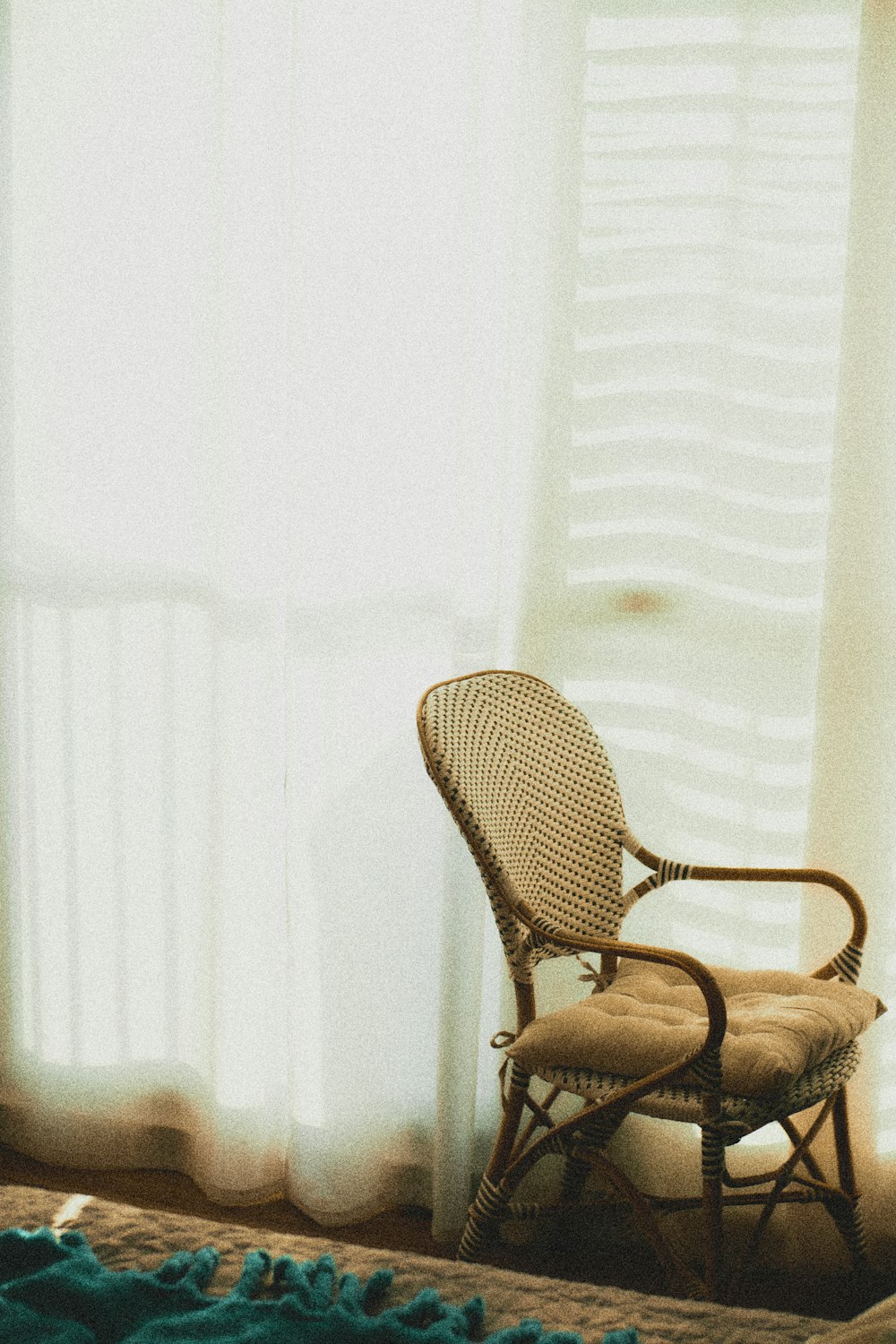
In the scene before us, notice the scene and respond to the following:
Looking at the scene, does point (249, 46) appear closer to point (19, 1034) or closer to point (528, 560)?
point (528, 560)

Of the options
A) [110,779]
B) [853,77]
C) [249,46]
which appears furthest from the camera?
[110,779]

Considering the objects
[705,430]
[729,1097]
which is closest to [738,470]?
[705,430]

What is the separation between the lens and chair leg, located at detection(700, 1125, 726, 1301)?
1.72m

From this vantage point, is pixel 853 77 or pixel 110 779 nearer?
pixel 853 77

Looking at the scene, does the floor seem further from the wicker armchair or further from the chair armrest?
the chair armrest

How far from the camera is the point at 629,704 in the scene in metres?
2.31

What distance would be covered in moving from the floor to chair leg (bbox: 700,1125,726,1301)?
430 mm

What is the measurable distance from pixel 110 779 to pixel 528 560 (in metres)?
0.98

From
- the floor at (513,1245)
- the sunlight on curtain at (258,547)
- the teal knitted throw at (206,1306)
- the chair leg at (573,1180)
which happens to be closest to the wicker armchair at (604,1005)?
the chair leg at (573,1180)

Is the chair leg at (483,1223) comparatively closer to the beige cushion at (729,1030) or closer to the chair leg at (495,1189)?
the chair leg at (495,1189)

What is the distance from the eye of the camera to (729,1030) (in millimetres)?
1807

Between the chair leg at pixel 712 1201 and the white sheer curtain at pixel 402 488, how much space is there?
58cm

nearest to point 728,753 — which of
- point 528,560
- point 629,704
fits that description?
point 629,704

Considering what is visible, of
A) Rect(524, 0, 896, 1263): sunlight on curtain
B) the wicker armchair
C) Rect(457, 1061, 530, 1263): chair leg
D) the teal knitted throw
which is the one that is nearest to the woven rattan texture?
the wicker armchair
